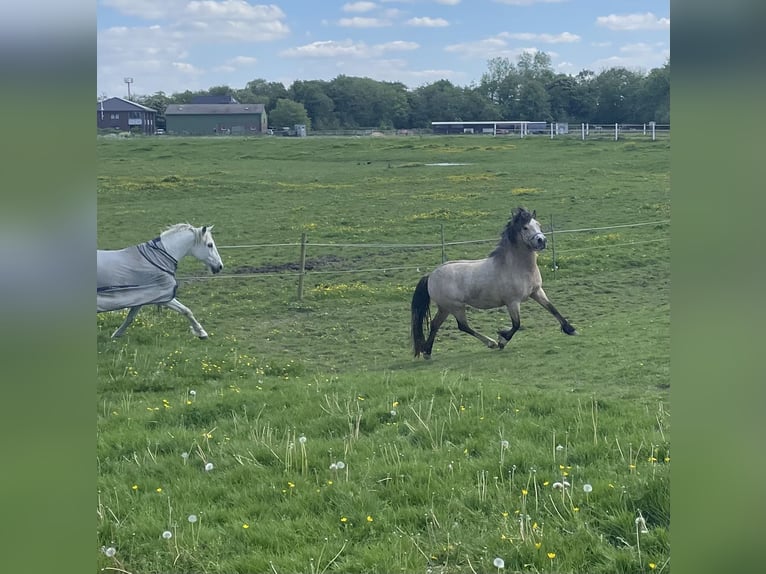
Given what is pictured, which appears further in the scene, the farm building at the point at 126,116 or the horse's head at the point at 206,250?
the horse's head at the point at 206,250

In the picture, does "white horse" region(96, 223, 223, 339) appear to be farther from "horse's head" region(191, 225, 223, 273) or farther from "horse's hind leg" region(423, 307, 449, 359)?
"horse's hind leg" region(423, 307, 449, 359)

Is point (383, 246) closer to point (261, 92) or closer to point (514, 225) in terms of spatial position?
point (514, 225)

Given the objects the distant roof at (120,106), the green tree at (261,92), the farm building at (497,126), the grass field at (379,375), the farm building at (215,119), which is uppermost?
the green tree at (261,92)

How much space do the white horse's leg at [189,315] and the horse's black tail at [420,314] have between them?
1.56 metres

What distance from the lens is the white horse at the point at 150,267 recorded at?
6.11 metres

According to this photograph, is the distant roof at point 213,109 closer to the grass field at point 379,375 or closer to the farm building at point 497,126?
the grass field at point 379,375

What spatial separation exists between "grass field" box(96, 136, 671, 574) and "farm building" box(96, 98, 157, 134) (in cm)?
19

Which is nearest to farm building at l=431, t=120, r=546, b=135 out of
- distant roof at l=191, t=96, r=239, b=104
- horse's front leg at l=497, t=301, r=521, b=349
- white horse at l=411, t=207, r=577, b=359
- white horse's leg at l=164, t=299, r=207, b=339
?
white horse at l=411, t=207, r=577, b=359

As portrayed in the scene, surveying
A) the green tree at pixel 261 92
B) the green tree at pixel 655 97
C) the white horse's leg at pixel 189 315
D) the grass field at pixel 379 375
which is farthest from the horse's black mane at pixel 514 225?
the white horse's leg at pixel 189 315

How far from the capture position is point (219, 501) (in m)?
3.66

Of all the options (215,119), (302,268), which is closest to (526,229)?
(302,268)
